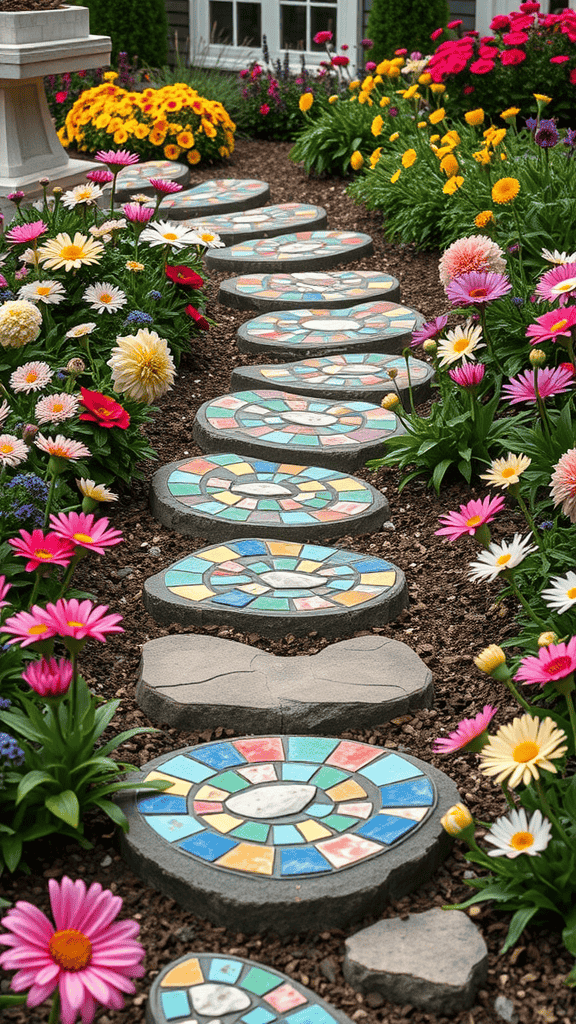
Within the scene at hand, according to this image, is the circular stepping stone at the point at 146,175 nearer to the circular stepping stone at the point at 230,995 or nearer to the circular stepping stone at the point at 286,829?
the circular stepping stone at the point at 286,829

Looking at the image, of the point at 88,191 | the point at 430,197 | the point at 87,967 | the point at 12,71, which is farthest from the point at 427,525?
the point at 12,71

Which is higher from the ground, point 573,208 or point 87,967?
point 573,208

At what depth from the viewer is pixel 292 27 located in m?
10.4

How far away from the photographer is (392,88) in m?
7.48

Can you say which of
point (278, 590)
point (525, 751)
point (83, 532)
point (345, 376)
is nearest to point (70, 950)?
point (525, 751)

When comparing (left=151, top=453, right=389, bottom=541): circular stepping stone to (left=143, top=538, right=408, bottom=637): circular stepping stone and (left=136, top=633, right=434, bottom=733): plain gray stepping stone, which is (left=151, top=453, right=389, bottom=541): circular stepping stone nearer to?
(left=143, top=538, right=408, bottom=637): circular stepping stone

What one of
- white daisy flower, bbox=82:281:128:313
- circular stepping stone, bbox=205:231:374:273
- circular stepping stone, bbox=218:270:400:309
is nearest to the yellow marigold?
white daisy flower, bbox=82:281:128:313

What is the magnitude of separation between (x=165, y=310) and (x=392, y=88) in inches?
156

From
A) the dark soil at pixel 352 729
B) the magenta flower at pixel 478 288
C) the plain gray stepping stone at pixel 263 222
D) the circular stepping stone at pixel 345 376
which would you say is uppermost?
the magenta flower at pixel 478 288

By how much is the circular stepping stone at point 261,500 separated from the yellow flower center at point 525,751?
159 cm

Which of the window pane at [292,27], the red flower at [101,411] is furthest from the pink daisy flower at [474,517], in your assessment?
the window pane at [292,27]

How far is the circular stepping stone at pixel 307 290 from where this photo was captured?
16.9ft

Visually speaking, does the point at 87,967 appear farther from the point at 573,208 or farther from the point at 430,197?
the point at 430,197

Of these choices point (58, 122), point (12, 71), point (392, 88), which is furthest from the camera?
point (58, 122)
